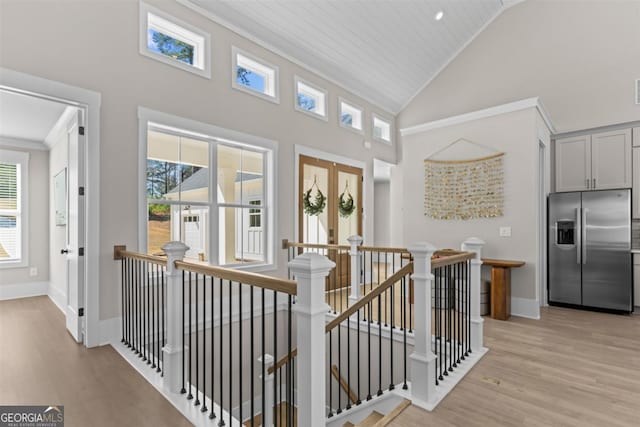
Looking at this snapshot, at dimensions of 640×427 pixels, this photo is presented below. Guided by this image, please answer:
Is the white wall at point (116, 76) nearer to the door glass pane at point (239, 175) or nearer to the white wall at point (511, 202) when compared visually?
the door glass pane at point (239, 175)

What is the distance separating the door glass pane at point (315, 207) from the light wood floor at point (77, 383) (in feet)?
10.0

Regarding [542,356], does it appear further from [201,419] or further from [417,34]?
[417,34]

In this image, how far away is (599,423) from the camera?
6.68ft

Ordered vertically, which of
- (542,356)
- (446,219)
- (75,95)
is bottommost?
(542,356)

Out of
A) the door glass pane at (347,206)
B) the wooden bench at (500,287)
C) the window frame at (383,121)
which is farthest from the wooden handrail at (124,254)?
the window frame at (383,121)

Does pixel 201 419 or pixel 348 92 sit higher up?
pixel 348 92

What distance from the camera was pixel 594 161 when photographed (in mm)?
4836

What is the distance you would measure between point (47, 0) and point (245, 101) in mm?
2082

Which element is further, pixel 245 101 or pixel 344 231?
pixel 344 231

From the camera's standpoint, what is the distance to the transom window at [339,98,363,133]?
596 centimetres

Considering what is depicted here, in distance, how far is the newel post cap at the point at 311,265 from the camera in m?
1.34

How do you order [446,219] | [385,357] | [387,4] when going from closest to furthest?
[385,357]
[387,4]
[446,219]

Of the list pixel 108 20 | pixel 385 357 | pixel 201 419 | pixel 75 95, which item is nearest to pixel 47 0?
pixel 108 20

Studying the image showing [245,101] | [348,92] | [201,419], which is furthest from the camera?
[348,92]
